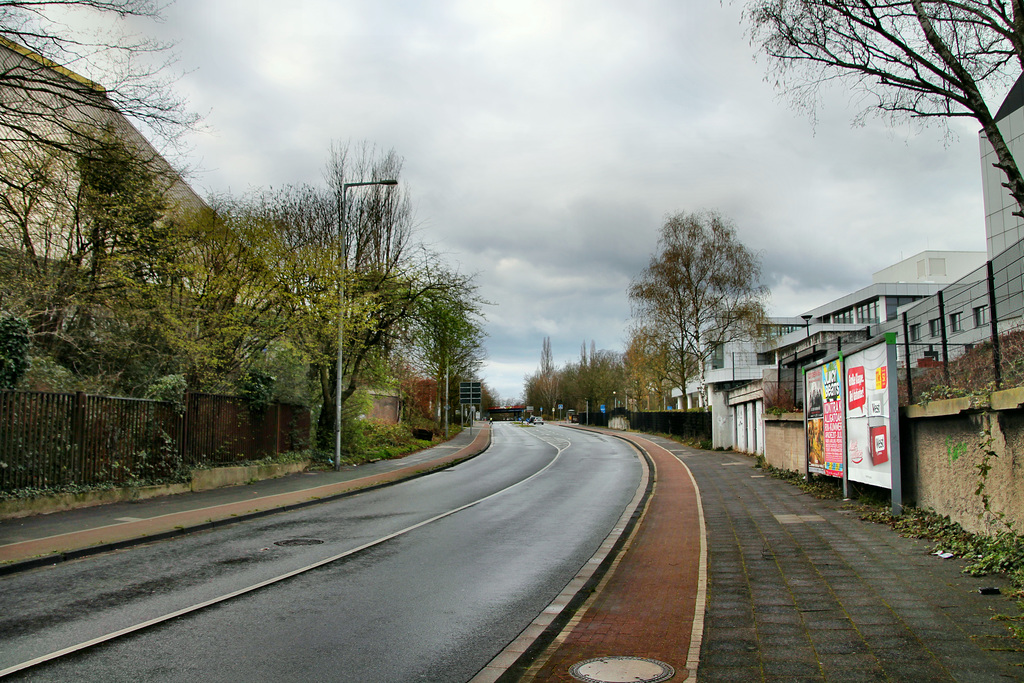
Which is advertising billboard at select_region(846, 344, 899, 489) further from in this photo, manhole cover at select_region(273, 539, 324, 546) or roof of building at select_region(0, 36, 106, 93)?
roof of building at select_region(0, 36, 106, 93)

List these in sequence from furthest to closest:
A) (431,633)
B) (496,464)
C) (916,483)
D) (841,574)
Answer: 1. (496,464)
2. (916,483)
3. (841,574)
4. (431,633)

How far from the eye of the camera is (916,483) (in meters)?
10.5

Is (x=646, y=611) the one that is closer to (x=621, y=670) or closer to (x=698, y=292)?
(x=621, y=670)

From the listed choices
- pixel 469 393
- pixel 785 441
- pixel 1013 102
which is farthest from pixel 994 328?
pixel 469 393

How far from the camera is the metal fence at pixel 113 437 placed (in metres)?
12.7

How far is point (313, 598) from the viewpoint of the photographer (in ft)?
24.2

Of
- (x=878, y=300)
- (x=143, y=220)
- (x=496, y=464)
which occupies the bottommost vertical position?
(x=496, y=464)

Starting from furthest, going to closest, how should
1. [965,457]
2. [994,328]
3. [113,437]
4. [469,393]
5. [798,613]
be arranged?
[469,393] → [113,437] → [965,457] → [994,328] → [798,613]

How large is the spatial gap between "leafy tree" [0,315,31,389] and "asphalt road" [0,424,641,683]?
511 centimetres

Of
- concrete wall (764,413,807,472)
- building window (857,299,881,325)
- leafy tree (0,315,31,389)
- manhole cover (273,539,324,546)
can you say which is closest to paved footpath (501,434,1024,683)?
manhole cover (273,539,324,546)

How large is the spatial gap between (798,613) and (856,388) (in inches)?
296

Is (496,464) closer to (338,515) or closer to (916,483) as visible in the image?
(338,515)

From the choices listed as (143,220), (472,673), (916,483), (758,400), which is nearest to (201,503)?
(143,220)

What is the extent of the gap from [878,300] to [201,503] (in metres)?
68.2
